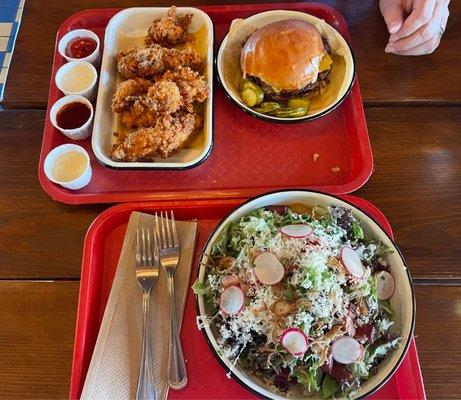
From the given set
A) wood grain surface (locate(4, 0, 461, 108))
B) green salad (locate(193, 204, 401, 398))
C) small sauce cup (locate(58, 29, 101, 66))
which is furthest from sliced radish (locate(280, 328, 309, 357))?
small sauce cup (locate(58, 29, 101, 66))

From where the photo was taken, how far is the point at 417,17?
2094 mm

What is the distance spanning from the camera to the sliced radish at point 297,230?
5.18 feet

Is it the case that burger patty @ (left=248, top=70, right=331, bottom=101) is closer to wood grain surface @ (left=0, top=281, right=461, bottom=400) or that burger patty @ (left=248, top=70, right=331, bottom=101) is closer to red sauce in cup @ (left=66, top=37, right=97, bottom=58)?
red sauce in cup @ (left=66, top=37, right=97, bottom=58)

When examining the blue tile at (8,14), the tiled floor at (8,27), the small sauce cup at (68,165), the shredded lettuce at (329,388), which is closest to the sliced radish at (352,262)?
the shredded lettuce at (329,388)

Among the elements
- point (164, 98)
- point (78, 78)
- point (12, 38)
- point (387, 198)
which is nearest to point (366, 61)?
point (387, 198)

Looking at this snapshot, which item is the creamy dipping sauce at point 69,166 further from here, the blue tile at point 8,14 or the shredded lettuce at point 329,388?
the shredded lettuce at point 329,388

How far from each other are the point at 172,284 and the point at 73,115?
0.91 meters

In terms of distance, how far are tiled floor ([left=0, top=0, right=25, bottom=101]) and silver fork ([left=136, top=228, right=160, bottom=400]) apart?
1.20m

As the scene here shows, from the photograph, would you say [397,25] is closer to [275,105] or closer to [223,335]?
[275,105]

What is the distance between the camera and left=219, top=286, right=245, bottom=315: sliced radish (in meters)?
1.50

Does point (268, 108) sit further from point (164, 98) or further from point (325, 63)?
point (164, 98)

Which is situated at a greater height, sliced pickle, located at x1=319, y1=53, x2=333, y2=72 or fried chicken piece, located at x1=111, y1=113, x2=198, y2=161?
sliced pickle, located at x1=319, y1=53, x2=333, y2=72

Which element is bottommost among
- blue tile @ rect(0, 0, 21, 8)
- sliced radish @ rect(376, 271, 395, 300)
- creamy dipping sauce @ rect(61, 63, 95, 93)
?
sliced radish @ rect(376, 271, 395, 300)

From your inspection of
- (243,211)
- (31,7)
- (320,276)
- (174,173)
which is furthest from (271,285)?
(31,7)
